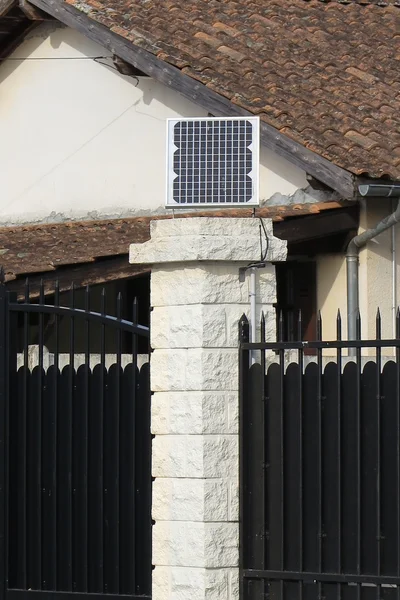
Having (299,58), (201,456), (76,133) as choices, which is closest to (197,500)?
(201,456)

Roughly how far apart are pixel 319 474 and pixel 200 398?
666 mm

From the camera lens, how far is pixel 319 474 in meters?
6.14

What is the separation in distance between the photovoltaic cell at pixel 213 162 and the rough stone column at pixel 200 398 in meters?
0.44

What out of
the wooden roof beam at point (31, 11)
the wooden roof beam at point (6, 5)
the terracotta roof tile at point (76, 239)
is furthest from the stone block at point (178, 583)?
the wooden roof beam at point (6, 5)

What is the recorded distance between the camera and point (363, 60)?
13281mm

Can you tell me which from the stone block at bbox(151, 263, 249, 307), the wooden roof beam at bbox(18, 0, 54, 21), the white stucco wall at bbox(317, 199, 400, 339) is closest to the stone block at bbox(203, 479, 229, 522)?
the stone block at bbox(151, 263, 249, 307)

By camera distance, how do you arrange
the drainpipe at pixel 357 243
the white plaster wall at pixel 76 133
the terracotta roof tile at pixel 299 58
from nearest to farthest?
the drainpipe at pixel 357 243, the terracotta roof tile at pixel 299 58, the white plaster wall at pixel 76 133

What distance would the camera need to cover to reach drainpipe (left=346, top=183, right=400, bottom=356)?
1113 cm

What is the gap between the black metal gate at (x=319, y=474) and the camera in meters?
6.05

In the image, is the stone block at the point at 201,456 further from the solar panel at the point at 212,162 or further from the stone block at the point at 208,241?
the solar panel at the point at 212,162

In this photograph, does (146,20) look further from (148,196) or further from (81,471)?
(81,471)

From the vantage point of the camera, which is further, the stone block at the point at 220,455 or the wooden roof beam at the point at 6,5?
the wooden roof beam at the point at 6,5

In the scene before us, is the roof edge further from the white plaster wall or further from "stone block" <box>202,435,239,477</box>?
"stone block" <box>202,435,239,477</box>

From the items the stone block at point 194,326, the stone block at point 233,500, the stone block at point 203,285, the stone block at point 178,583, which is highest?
the stone block at point 203,285
